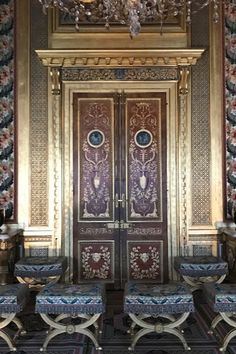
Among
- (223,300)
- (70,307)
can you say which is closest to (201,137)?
(223,300)

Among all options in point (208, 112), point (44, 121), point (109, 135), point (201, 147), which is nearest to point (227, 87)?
point (208, 112)

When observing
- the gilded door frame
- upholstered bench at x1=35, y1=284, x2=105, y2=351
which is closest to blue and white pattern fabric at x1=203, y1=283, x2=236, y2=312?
upholstered bench at x1=35, y1=284, x2=105, y2=351

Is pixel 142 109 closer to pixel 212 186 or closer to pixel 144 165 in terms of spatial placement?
pixel 144 165

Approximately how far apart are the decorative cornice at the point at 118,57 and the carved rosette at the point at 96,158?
46 centimetres

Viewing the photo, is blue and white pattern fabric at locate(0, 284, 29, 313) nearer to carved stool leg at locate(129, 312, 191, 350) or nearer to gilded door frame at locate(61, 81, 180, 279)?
carved stool leg at locate(129, 312, 191, 350)

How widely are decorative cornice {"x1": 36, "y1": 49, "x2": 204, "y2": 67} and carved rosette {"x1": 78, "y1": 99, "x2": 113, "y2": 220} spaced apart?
1.52ft

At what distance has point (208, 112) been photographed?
17.9ft

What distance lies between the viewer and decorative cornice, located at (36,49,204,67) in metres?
5.22

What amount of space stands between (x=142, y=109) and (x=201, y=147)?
0.86 m

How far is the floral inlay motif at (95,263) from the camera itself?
537 cm

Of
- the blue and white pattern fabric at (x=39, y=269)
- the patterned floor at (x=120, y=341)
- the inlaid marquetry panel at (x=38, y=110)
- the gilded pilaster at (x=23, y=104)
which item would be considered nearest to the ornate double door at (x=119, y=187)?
the inlaid marquetry panel at (x=38, y=110)

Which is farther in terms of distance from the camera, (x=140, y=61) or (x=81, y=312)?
(x=140, y=61)

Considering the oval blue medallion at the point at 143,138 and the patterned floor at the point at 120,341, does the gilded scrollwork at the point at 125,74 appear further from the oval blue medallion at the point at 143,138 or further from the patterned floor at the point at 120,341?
the patterned floor at the point at 120,341

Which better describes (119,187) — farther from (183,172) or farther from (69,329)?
(69,329)
